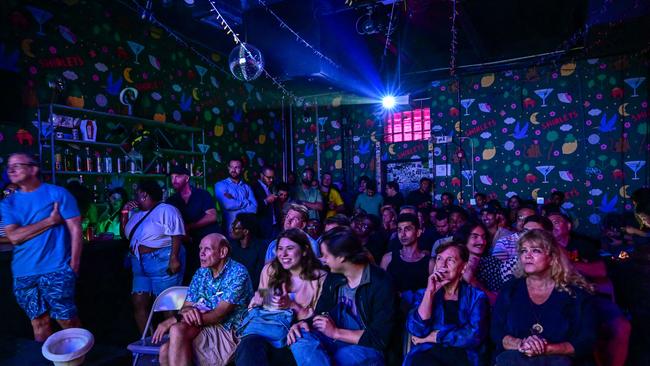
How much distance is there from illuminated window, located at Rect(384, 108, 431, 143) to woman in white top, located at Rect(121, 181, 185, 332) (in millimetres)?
6388

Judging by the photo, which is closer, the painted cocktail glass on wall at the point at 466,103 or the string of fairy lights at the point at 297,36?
the string of fairy lights at the point at 297,36

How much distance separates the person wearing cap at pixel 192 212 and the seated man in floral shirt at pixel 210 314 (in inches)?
58.2

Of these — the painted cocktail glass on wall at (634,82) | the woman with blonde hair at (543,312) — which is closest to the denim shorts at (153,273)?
the woman with blonde hair at (543,312)

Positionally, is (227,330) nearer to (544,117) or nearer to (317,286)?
(317,286)

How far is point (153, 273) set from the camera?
3830 mm

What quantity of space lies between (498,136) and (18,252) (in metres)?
8.07

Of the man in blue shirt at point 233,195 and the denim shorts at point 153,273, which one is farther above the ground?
the man in blue shirt at point 233,195

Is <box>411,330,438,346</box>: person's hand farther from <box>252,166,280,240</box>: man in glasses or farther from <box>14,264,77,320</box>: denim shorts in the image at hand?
<box>252,166,280,240</box>: man in glasses

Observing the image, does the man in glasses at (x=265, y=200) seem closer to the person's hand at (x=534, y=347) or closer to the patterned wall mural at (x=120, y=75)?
the patterned wall mural at (x=120, y=75)

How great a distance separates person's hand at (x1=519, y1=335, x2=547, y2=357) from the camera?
214 centimetres

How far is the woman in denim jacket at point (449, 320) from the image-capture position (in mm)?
2352

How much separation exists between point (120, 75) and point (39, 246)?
3424 mm

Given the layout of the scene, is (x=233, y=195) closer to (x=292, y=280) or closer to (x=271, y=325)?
(x=292, y=280)

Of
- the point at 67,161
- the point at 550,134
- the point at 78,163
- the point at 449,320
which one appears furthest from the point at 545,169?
the point at 67,161
